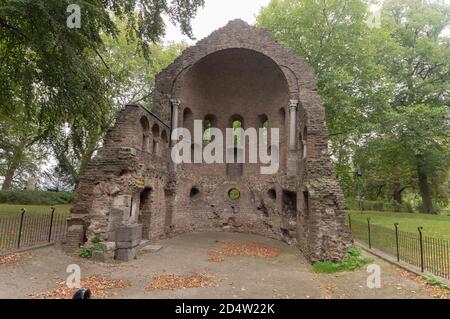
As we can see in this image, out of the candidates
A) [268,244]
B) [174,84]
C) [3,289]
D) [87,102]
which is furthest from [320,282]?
[174,84]

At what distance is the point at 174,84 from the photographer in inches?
664

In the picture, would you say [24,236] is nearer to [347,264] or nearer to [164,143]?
[164,143]

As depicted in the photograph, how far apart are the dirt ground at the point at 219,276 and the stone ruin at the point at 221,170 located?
2.79 feet

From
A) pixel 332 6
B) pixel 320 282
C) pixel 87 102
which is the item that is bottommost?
pixel 320 282

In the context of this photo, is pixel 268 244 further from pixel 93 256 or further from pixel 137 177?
pixel 93 256

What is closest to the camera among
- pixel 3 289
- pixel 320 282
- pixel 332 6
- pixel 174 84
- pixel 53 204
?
pixel 3 289

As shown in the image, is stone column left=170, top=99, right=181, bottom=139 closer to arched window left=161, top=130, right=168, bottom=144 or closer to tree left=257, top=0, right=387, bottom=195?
arched window left=161, top=130, right=168, bottom=144

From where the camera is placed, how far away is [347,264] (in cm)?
961

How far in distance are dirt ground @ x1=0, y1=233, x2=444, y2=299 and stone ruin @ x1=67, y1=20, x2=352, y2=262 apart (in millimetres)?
849

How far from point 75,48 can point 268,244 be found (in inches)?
431

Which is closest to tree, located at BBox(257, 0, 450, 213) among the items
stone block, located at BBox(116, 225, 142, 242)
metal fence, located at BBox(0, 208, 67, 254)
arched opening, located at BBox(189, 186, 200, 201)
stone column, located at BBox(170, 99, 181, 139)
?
stone column, located at BBox(170, 99, 181, 139)

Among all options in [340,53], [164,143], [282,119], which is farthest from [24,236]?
[340,53]

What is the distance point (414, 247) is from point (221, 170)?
10.6m

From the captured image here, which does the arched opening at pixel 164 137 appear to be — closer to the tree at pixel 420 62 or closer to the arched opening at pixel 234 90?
the arched opening at pixel 234 90
